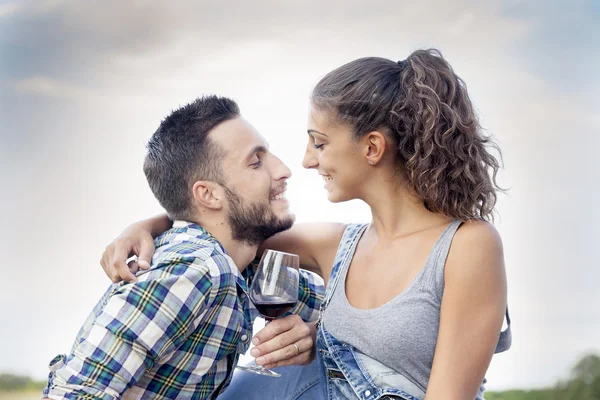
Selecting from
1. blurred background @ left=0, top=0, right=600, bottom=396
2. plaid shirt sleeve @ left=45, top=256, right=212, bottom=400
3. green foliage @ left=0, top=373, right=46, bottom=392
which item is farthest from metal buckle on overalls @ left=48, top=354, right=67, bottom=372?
green foliage @ left=0, top=373, right=46, bottom=392

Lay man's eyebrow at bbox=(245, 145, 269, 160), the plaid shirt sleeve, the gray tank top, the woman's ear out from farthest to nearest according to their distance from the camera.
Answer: man's eyebrow at bbox=(245, 145, 269, 160)
the woman's ear
the gray tank top
the plaid shirt sleeve

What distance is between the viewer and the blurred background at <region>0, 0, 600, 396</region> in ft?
15.5

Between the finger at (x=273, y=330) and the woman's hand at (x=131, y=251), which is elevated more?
the woman's hand at (x=131, y=251)

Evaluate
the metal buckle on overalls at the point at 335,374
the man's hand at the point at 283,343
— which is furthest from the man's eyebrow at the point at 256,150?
the metal buckle on overalls at the point at 335,374

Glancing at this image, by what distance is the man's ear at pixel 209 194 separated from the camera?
1935 millimetres

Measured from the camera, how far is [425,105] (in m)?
1.69

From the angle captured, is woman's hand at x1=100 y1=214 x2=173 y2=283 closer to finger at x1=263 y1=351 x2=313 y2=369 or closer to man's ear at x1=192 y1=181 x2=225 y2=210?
man's ear at x1=192 y1=181 x2=225 y2=210

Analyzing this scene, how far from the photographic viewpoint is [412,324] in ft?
5.28

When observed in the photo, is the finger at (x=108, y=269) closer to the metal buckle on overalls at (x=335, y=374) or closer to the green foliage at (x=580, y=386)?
the metal buckle on overalls at (x=335, y=374)

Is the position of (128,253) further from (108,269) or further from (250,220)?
(250,220)

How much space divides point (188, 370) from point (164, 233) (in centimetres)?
43

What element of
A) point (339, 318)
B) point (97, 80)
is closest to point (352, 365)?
point (339, 318)

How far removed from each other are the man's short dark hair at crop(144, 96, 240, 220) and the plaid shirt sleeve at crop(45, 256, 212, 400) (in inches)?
15.5

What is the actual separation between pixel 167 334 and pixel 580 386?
4084 mm
